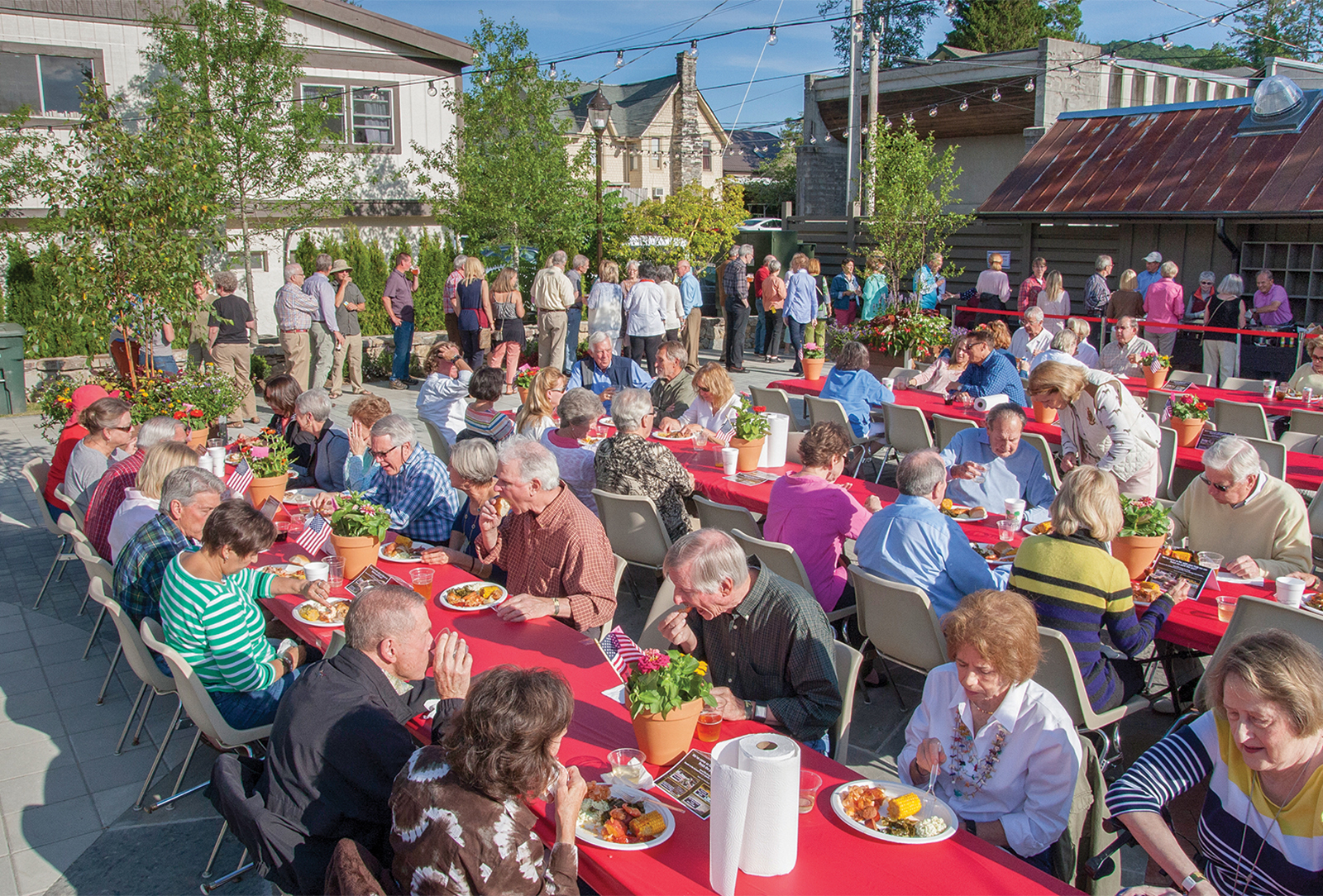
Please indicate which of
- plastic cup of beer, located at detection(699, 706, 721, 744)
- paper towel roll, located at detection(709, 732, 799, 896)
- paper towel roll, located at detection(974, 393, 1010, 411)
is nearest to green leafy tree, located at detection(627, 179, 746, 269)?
paper towel roll, located at detection(974, 393, 1010, 411)

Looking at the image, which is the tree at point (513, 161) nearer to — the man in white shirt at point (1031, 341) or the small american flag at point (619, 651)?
the man in white shirt at point (1031, 341)

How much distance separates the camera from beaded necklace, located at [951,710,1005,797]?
2.82m

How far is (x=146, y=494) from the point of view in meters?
4.92

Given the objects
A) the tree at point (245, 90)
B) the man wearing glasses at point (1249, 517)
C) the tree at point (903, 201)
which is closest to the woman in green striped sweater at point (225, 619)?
the man wearing glasses at point (1249, 517)

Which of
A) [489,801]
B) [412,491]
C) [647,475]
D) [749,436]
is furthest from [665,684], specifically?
[749,436]

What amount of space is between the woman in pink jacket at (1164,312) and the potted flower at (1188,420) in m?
7.04

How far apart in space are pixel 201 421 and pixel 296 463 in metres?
0.78

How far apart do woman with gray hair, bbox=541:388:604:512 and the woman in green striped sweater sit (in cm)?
225

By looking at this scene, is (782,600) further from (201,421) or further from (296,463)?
(201,421)

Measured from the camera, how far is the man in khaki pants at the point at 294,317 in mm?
11594

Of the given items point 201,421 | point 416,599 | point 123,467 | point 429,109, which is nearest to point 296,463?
point 201,421

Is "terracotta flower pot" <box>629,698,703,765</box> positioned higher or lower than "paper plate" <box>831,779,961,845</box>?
higher

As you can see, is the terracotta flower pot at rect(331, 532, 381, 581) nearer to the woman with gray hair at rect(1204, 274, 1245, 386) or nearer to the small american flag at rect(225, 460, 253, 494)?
the small american flag at rect(225, 460, 253, 494)

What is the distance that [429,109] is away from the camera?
57.1 feet
